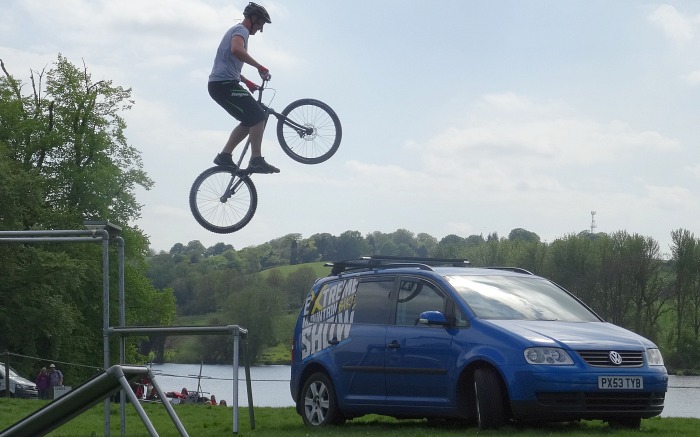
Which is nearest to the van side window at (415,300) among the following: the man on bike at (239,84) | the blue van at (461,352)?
the blue van at (461,352)

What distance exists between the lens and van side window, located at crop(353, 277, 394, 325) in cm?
1322

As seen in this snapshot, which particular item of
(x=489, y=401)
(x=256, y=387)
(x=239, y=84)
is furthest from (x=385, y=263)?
(x=256, y=387)

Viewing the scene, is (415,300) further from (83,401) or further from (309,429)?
(83,401)

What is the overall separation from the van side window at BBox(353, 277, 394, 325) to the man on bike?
2185 mm

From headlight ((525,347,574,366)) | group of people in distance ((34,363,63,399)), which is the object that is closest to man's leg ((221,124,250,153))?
headlight ((525,347,574,366))

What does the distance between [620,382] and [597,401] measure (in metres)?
0.32

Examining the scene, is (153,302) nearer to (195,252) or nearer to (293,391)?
(195,252)

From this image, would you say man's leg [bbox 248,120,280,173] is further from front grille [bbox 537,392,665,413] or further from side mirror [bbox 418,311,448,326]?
front grille [bbox 537,392,665,413]

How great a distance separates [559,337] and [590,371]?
47 cm

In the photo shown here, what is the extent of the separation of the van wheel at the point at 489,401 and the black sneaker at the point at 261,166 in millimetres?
3068

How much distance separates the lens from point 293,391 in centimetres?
1405

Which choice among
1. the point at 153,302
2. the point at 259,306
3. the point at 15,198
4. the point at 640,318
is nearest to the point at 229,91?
the point at 15,198

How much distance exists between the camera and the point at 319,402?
1357cm

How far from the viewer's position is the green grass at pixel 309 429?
38.0ft
